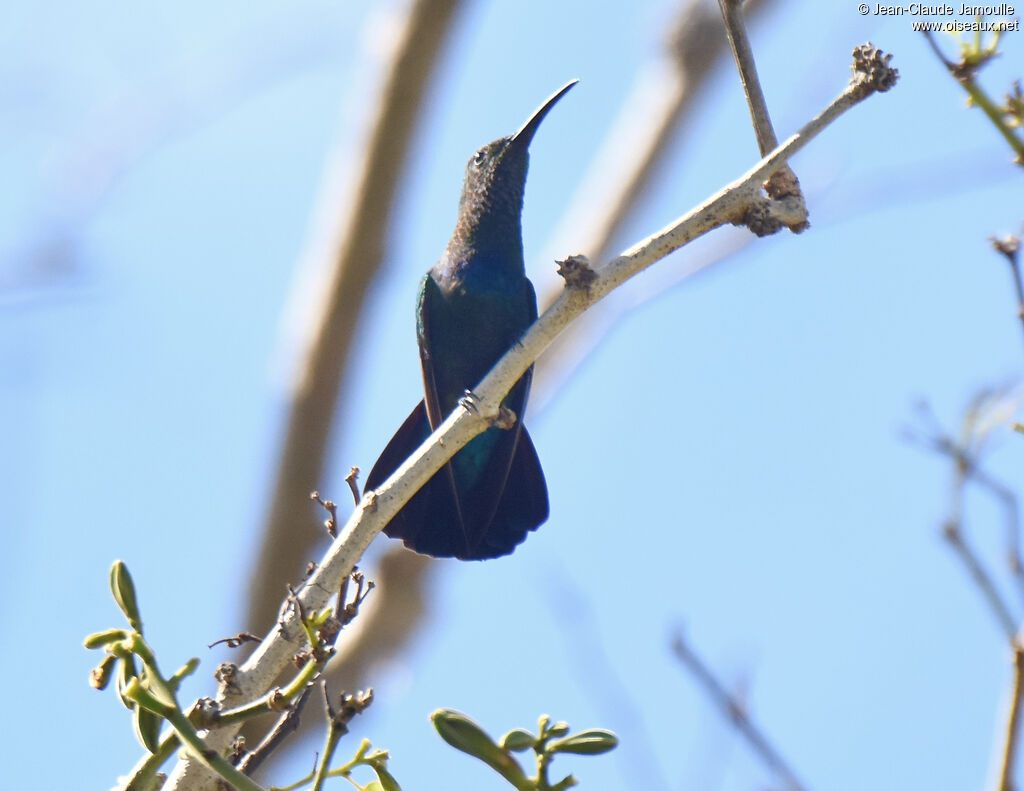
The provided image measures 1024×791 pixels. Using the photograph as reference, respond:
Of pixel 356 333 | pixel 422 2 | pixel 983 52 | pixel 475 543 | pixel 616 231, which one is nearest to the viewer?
pixel 983 52

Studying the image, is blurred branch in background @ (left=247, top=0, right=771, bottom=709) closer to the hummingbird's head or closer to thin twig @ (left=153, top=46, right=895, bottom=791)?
the hummingbird's head

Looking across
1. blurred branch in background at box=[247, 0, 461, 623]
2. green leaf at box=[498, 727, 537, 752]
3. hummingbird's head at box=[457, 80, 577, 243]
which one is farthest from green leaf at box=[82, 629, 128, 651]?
blurred branch in background at box=[247, 0, 461, 623]

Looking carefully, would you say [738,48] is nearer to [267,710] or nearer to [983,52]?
[983,52]

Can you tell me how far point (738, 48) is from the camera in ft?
6.48

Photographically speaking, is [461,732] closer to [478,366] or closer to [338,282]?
[478,366]

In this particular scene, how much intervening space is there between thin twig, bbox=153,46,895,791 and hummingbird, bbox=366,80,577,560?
0.89 meters

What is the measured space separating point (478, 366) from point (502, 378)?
2.24 m

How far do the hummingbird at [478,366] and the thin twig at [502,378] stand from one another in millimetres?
886

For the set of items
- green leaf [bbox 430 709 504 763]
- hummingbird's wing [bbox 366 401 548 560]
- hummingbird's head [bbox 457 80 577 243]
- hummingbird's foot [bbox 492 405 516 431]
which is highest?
hummingbird's head [bbox 457 80 577 243]

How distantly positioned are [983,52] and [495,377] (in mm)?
922

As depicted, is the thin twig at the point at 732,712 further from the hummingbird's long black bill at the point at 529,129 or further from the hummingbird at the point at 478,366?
the hummingbird's long black bill at the point at 529,129

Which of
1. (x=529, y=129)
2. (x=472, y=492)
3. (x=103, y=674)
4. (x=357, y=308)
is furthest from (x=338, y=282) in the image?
(x=103, y=674)

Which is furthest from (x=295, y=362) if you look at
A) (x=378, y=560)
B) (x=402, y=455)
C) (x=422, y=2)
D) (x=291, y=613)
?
(x=291, y=613)

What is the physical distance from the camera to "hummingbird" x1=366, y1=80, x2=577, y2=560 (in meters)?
3.47
